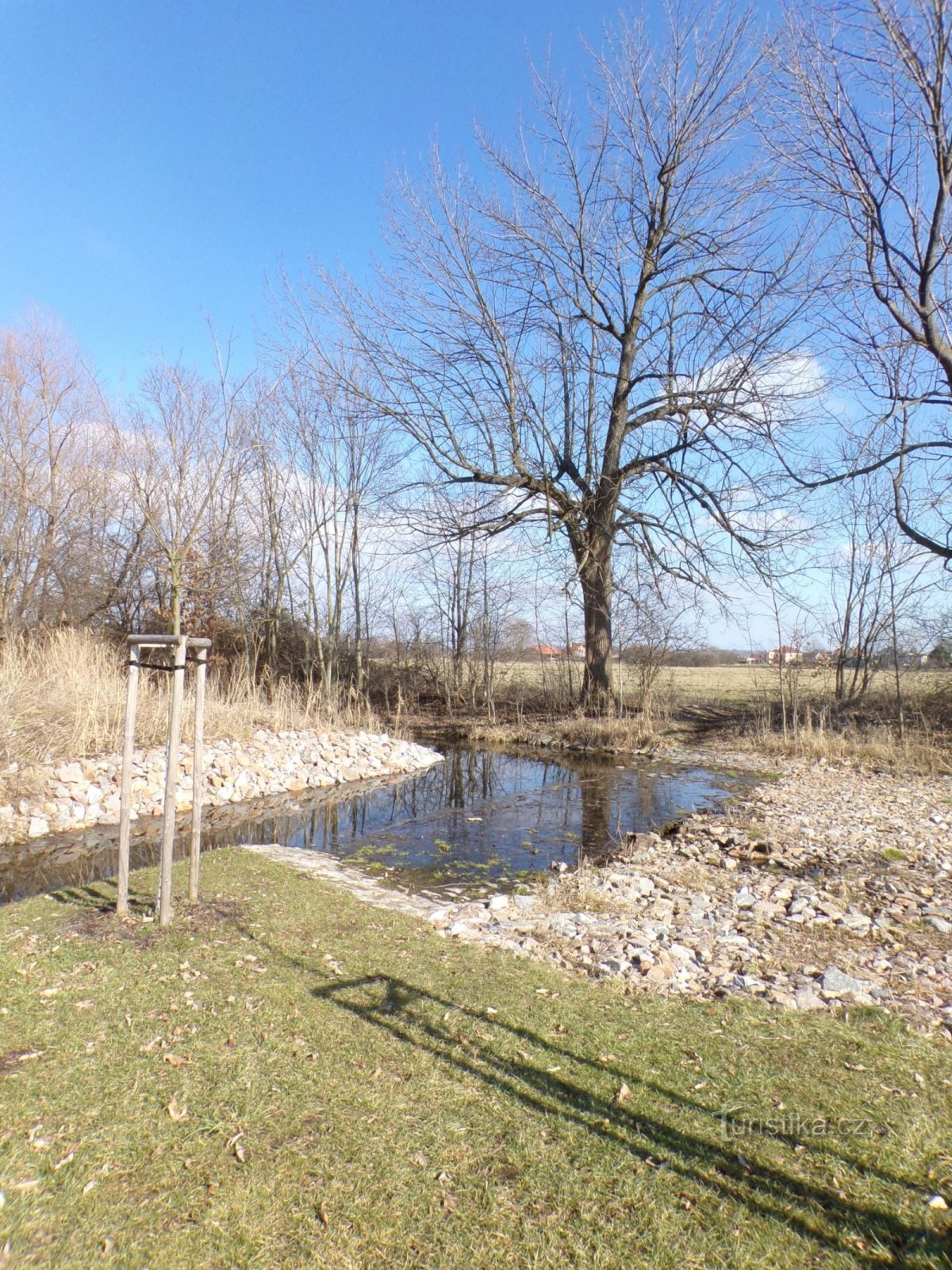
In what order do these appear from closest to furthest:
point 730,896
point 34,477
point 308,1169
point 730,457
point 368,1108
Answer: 1. point 308,1169
2. point 368,1108
3. point 730,896
4. point 730,457
5. point 34,477

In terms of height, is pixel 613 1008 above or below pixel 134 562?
below

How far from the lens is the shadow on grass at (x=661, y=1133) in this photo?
2.36 metres

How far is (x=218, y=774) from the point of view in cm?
1087

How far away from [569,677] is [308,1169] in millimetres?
18196

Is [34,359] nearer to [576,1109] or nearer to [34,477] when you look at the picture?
[34,477]

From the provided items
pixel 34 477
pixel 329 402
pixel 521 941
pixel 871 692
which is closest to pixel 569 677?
pixel 871 692

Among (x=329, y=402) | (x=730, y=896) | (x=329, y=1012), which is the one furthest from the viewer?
(x=329, y=402)

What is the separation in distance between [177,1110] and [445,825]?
6987mm

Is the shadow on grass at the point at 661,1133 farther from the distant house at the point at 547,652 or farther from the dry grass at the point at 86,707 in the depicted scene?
the distant house at the point at 547,652

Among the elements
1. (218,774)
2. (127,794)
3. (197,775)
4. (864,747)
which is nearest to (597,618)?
(864,747)

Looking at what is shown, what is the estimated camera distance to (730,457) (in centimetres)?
1317

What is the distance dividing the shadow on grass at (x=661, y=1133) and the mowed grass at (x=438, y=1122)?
1cm

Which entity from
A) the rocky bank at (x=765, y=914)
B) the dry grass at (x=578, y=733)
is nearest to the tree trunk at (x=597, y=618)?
the dry grass at (x=578, y=733)

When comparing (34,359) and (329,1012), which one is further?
(34,359)
